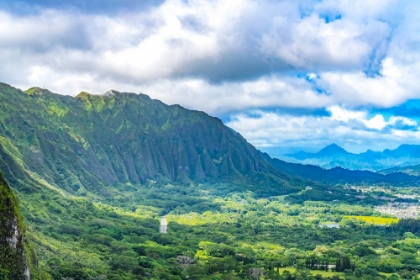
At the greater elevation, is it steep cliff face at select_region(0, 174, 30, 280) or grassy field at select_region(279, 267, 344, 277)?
steep cliff face at select_region(0, 174, 30, 280)

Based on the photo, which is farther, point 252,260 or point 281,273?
point 252,260

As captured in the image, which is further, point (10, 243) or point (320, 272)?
point (320, 272)

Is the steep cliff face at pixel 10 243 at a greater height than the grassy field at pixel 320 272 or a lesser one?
greater

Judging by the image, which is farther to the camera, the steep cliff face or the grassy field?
the grassy field

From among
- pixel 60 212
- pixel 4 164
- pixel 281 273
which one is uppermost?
pixel 4 164

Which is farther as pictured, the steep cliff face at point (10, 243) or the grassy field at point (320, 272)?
the grassy field at point (320, 272)

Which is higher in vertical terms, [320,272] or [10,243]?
[10,243]

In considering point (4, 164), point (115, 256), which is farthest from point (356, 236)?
point (4, 164)

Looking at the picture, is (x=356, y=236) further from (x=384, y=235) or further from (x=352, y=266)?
(x=352, y=266)
